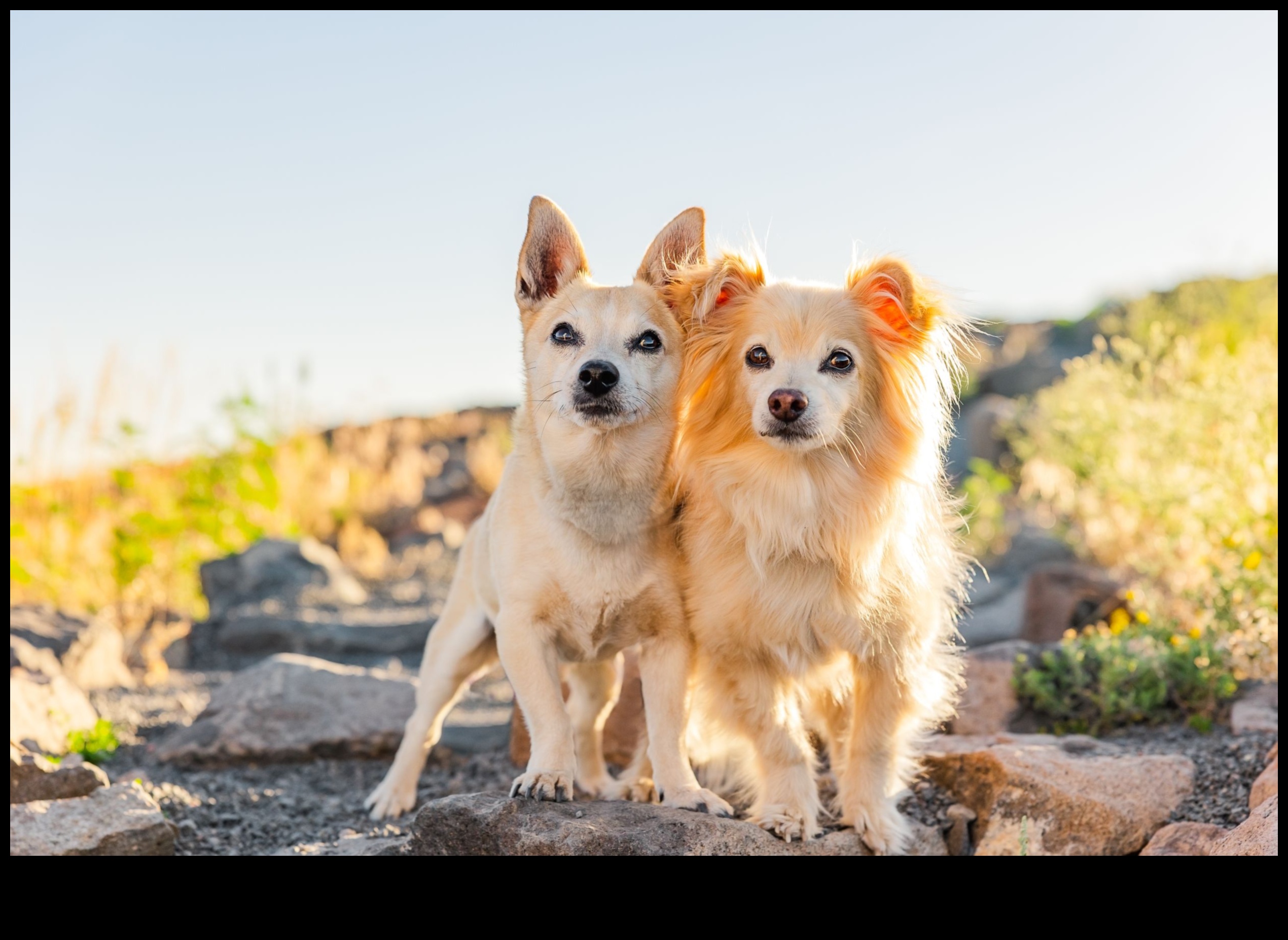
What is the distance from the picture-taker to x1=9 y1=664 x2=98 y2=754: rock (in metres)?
4.45

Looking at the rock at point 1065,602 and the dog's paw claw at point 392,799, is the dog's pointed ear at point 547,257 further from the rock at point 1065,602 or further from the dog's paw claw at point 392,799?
the rock at point 1065,602

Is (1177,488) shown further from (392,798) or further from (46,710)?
(46,710)

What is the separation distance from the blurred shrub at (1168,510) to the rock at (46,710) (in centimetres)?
417

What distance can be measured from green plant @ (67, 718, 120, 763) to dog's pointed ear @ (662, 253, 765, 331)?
3312 mm

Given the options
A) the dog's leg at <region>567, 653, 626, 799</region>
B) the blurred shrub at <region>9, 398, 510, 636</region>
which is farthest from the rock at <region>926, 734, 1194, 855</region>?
the blurred shrub at <region>9, 398, 510, 636</region>

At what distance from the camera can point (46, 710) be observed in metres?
4.73

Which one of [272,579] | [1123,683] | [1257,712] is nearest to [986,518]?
[1123,683]

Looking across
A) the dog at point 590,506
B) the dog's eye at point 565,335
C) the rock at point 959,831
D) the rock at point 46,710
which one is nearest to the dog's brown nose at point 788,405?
the dog at point 590,506

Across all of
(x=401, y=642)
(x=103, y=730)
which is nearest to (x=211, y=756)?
(x=103, y=730)

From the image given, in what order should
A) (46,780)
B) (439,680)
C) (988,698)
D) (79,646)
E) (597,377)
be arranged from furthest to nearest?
(79,646) → (988,698) → (439,680) → (46,780) → (597,377)

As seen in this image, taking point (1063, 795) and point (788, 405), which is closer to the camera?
point (788, 405)

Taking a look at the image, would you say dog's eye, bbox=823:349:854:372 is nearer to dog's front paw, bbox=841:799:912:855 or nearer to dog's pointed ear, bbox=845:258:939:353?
dog's pointed ear, bbox=845:258:939:353

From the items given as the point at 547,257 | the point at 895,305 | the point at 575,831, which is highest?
the point at 547,257

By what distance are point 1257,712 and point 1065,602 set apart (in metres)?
1.62
